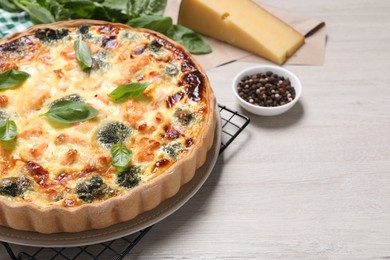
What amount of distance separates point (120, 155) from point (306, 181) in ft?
3.11

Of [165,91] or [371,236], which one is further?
[165,91]

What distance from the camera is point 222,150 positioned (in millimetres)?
2756

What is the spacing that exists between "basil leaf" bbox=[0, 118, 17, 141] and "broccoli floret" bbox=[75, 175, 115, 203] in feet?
1.30

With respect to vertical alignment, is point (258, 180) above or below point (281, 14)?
below

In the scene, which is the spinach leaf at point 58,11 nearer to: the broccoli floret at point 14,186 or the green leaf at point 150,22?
the green leaf at point 150,22

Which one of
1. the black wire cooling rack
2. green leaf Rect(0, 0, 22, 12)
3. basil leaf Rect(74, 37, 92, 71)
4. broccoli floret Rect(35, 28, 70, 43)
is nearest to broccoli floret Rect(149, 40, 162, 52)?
basil leaf Rect(74, 37, 92, 71)

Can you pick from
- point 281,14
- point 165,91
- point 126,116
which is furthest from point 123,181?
point 281,14

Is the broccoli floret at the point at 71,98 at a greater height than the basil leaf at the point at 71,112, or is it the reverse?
the basil leaf at the point at 71,112

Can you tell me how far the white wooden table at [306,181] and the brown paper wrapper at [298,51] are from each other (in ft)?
0.19

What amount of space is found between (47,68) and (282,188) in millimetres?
1310

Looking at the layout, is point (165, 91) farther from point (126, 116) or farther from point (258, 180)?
point (258, 180)

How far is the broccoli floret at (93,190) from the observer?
2.26 m

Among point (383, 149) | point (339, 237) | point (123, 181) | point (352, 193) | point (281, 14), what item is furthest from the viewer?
point (281, 14)

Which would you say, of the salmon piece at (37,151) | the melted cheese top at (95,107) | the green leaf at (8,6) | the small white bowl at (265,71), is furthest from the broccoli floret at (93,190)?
the green leaf at (8,6)
